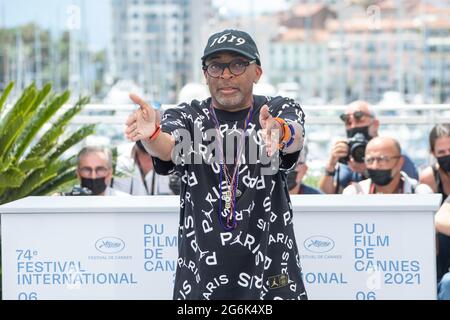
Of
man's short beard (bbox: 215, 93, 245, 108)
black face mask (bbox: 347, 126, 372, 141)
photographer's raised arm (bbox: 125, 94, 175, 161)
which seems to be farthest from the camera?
black face mask (bbox: 347, 126, 372, 141)

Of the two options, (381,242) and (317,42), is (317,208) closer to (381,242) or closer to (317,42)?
(381,242)

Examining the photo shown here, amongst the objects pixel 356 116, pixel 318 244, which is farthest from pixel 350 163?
pixel 318 244

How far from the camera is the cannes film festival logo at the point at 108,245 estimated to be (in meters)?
5.84

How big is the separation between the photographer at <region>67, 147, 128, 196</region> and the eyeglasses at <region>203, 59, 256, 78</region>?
12.6ft

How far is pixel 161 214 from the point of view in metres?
5.86

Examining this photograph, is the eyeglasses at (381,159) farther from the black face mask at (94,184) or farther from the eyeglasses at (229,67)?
the eyeglasses at (229,67)

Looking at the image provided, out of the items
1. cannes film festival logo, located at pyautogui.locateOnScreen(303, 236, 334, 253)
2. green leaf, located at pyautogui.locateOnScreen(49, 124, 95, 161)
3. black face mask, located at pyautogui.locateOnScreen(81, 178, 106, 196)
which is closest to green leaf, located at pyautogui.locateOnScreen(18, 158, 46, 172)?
black face mask, located at pyautogui.locateOnScreen(81, 178, 106, 196)

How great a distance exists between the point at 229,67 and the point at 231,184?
0.53 m

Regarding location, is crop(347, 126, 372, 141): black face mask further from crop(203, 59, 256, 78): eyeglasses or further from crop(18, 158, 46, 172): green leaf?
crop(203, 59, 256, 78): eyeglasses

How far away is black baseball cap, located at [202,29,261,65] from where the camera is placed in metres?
5.06

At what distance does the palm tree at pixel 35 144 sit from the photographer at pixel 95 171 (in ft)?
1.52

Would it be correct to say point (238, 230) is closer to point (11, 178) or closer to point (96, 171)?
point (96, 171)

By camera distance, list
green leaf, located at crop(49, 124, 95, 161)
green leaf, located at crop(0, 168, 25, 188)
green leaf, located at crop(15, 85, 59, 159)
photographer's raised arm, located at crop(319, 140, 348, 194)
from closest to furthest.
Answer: green leaf, located at crop(0, 168, 25, 188) < green leaf, located at crop(15, 85, 59, 159) < green leaf, located at crop(49, 124, 95, 161) < photographer's raised arm, located at crop(319, 140, 348, 194)
